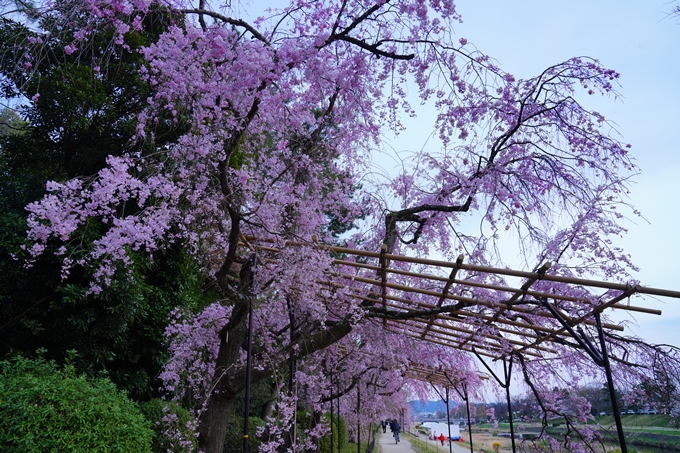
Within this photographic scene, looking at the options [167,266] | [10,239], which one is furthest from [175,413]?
[10,239]

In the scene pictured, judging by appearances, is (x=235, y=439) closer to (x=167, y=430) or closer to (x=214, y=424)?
(x=214, y=424)

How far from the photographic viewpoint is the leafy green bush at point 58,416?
8.92ft

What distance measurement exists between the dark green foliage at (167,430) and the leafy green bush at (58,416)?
1520mm

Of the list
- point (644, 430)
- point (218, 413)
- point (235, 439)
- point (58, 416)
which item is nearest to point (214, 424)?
point (218, 413)

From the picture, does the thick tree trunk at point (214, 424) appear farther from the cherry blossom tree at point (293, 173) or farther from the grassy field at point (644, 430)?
the grassy field at point (644, 430)

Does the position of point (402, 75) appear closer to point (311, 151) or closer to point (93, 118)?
point (311, 151)

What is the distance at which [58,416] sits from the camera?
288 centimetres

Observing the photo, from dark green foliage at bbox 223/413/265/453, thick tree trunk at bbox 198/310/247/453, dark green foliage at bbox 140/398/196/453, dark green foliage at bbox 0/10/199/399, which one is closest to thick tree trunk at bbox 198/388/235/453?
thick tree trunk at bbox 198/310/247/453

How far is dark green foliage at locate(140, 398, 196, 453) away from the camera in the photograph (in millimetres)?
4859

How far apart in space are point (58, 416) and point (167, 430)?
2235 millimetres

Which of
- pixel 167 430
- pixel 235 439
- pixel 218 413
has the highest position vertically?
pixel 218 413

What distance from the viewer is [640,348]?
13.7 ft

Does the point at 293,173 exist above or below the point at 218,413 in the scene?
above

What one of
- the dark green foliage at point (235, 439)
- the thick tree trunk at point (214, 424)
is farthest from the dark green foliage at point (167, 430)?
the dark green foliage at point (235, 439)
